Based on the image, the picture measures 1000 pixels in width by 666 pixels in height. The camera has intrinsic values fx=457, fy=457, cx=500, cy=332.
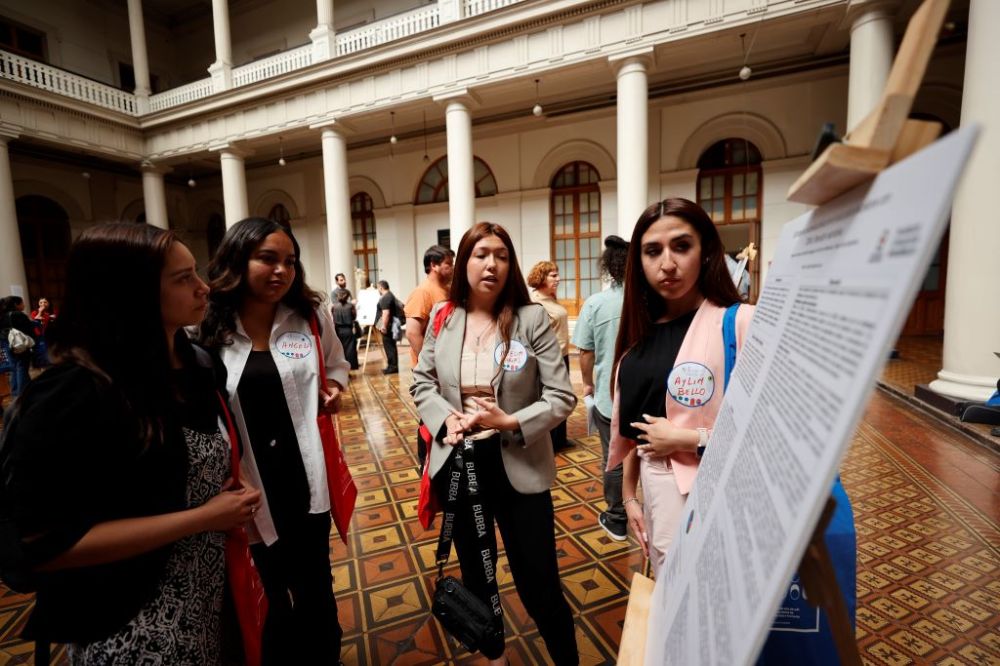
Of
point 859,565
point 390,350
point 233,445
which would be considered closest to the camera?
point 233,445

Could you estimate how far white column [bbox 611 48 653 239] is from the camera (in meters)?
7.48

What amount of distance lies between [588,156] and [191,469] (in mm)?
11136

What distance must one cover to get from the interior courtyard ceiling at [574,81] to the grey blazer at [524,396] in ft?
24.8

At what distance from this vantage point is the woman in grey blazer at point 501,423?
1.65 meters

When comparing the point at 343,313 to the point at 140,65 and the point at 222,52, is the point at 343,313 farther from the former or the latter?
the point at 140,65

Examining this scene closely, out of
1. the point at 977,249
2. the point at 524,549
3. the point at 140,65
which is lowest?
the point at 524,549

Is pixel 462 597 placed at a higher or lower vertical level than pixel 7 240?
lower

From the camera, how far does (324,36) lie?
1023cm

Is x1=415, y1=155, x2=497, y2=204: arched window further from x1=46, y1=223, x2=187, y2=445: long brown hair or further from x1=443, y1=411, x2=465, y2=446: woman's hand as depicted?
x1=46, y1=223, x2=187, y2=445: long brown hair

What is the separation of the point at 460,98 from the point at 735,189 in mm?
6092

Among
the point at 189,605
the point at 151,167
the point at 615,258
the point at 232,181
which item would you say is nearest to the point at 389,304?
the point at 615,258

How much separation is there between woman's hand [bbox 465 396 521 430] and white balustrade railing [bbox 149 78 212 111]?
1393cm

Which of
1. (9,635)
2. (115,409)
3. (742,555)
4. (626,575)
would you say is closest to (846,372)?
(742,555)

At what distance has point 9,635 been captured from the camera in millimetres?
2193
